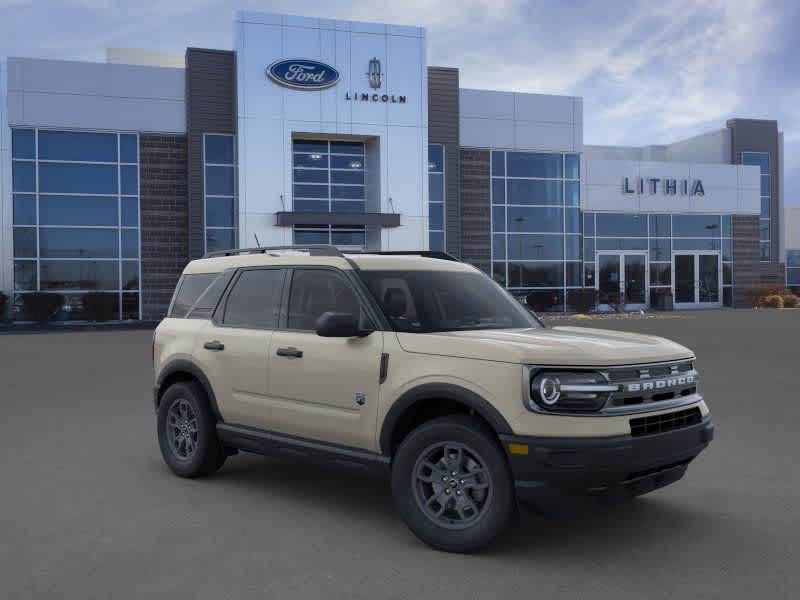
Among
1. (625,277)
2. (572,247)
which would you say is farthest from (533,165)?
(625,277)

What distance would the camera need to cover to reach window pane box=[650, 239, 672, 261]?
43594 mm

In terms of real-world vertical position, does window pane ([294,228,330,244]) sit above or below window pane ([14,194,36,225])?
below

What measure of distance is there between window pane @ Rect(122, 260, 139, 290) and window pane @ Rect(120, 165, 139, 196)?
2703 millimetres

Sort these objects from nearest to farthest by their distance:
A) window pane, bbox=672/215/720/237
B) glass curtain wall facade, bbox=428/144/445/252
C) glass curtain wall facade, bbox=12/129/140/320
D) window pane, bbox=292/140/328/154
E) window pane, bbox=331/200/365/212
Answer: glass curtain wall facade, bbox=12/129/140/320
window pane, bbox=292/140/328/154
window pane, bbox=331/200/365/212
glass curtain wall facade, bbox=428/144/445/252
window pane, bbox=672/215/720/237

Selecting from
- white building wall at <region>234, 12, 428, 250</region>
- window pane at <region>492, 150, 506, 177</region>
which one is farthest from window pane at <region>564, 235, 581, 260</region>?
white building wall at <region>234, 12, 428, 250</region>

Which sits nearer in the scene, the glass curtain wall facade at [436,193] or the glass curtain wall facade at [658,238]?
the glass curtain wall facade at [436,193]

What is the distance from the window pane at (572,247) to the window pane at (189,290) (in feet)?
108

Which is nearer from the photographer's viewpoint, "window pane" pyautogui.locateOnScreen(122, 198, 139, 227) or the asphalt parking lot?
the asphalt parking lot

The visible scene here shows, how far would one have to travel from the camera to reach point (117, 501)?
20.4ft

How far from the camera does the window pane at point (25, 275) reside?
1228 inches

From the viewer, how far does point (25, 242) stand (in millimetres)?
31328

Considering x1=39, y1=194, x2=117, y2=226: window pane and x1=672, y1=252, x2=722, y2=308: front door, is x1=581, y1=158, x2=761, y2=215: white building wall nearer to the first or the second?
x1=672, y1=252, x2=722, y2=308: front door

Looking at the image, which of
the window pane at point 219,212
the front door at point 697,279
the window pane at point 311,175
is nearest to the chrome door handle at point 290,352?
the window pane at point 219,212

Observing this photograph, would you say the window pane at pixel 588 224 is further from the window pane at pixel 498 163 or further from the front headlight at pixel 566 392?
the front headlight at pixel 566 392
